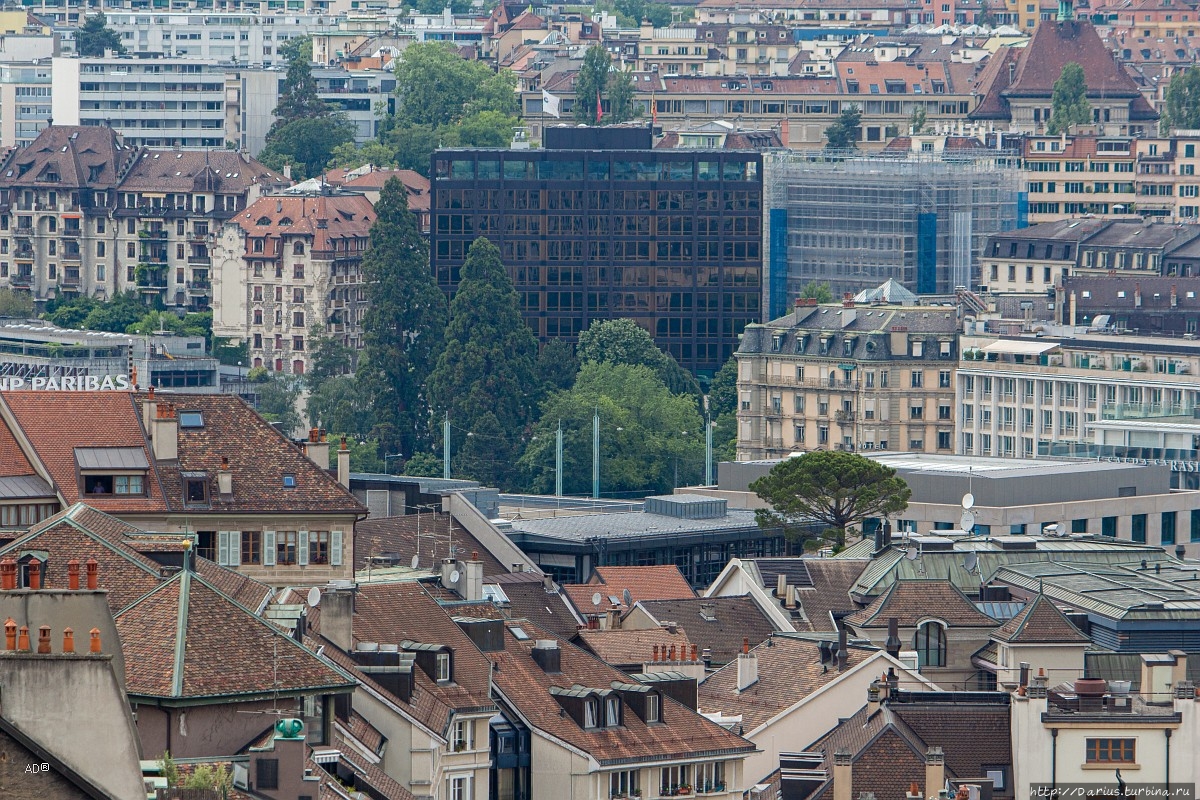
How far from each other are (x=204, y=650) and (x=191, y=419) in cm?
3535

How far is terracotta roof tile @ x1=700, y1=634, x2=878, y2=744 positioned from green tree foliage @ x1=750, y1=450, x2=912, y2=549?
55866mm

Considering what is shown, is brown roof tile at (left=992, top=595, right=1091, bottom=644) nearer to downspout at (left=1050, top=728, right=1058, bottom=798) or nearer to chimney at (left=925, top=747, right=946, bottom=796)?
downspout at (left=1050, top=728, right=1058, bottom=798)

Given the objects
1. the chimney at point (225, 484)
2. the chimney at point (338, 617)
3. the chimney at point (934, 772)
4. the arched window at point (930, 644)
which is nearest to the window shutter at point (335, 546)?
the chimney at point (225, 484)

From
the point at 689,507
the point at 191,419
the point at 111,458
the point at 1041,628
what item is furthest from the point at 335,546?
the point at 689,507

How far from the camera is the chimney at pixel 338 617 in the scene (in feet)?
237

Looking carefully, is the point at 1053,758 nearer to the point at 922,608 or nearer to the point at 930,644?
the point at 930,644

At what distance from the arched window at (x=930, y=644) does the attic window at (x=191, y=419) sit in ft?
59.3

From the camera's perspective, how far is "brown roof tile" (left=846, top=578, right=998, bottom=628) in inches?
3797

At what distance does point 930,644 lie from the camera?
95.7 m

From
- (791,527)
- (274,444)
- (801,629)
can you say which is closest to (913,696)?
(274,444)

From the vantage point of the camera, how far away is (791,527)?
Answer: 500 ft

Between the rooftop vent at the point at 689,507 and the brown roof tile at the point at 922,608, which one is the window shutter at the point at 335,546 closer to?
the brown roof tile at the point at 922,608

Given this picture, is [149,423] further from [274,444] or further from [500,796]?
[500,796]

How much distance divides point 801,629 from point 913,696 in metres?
29.8
